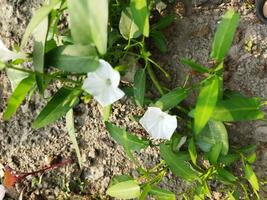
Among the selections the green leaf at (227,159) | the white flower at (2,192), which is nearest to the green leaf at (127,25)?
the green leaf at (227,159)

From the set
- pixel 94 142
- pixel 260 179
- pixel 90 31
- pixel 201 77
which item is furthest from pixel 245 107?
pixel 94 142

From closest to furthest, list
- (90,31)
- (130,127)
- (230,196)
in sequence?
(90,31) < (230,196) < (130,127)

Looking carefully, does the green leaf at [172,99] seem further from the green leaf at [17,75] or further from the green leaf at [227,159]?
the green leaf at [17,75]

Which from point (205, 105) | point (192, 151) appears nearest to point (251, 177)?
point (192, 151)

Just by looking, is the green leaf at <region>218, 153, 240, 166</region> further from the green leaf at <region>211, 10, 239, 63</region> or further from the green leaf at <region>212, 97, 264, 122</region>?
the green leaf at <region>211, 10, 239, 63</region>

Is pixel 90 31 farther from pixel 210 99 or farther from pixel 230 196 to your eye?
pixel 230 196

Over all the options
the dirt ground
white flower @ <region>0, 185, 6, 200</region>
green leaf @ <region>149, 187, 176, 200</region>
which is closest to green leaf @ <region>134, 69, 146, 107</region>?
the dirt ground
